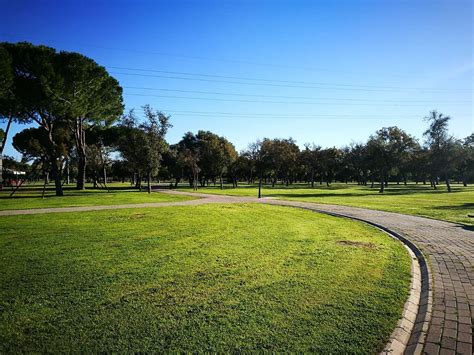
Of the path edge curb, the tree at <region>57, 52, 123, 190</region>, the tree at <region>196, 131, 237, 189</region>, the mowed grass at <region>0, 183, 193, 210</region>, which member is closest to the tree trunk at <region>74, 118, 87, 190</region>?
the tree at <region>57, 52, 123, 190</region>

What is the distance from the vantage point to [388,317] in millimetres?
4270

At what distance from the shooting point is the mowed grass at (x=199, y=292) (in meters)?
3.68

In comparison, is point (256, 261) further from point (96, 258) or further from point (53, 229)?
point (53, 229)

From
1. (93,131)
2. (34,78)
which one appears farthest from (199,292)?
(93,131)

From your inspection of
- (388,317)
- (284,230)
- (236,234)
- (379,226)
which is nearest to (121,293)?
(388,317)

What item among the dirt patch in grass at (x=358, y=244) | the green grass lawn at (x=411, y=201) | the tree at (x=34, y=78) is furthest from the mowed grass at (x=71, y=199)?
the dirt patch in grass at (x=358, y=244)

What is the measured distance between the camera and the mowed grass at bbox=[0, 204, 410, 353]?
3.68 metres

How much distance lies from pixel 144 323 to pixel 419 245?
8.77 m

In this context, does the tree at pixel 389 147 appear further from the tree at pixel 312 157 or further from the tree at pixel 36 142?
the tree at pixel 36 142

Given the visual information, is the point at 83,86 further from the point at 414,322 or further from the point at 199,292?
the point at 414,322

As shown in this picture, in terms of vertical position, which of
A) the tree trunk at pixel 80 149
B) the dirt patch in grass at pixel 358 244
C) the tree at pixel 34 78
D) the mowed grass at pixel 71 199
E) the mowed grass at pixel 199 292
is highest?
the tree at pixel 34 78

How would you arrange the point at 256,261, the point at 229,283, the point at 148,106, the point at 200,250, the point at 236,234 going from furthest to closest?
1. the point at 148,106
2. the point at 236,234
3. the point at 200,250
4. the point at 256,261
5. the point at 229,283

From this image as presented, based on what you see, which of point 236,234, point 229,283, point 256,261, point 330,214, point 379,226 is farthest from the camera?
point 330,214

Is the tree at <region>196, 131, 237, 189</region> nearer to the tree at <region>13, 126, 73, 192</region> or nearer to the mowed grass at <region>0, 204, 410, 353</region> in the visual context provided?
the tree at <region>13, 126, 73, 192</region>
